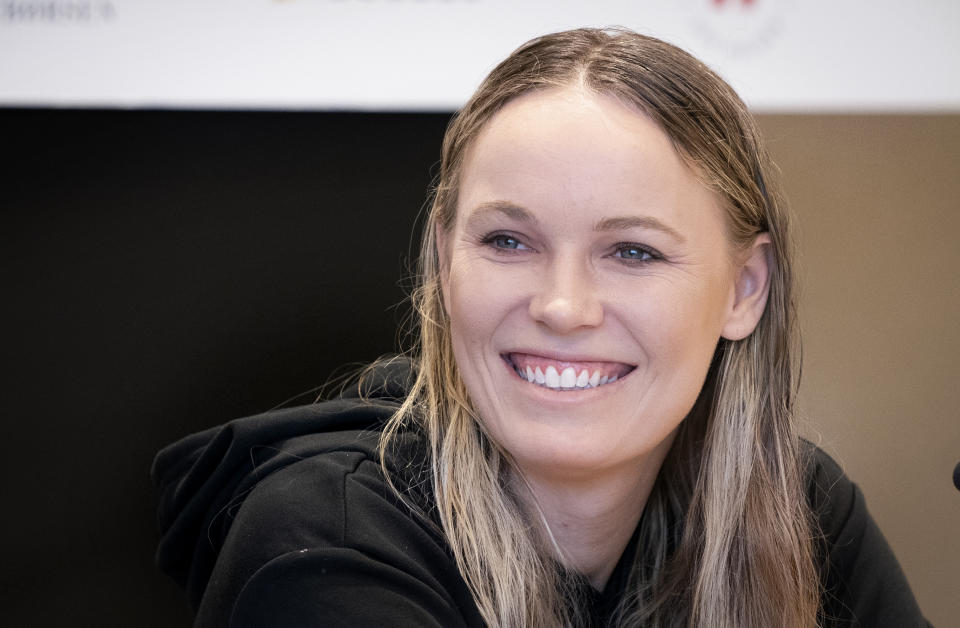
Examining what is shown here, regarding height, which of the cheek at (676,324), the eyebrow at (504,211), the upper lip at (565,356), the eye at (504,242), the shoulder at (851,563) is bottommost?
the shoulder at (851,563)

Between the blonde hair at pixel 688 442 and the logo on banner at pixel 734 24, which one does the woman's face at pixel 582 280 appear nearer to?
the blonde hair at pixel 688 442

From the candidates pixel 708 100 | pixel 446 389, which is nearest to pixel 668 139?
pixel 708 100

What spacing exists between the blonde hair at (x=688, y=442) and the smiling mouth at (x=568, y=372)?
14 centimetres

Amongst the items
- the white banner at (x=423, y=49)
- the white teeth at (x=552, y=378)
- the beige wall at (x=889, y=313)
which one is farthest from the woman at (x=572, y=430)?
the beige wall at (x=889, y=313)

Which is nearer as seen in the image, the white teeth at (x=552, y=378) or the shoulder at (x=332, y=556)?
the shoulder at (x=332, y=556)

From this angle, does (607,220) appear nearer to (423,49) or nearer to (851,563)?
(851,563)

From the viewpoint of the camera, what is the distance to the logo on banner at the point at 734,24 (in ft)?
5.86

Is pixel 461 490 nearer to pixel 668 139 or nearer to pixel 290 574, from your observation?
pixel 290 574

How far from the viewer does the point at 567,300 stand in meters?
1.01

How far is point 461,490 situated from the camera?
1138 mm

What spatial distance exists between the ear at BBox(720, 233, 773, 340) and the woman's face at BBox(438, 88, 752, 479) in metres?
0.08

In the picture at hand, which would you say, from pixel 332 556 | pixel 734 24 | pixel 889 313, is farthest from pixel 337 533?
pixel 889 313

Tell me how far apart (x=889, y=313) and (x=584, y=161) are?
53.2 inches

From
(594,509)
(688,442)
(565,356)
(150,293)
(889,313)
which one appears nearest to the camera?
(565,356)
